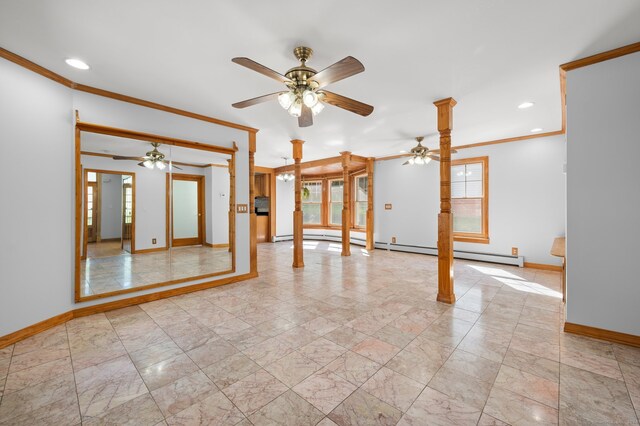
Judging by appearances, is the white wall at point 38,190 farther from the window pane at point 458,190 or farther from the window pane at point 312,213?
the window pane at point 312,213

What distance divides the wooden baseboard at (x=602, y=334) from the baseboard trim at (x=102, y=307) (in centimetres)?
435

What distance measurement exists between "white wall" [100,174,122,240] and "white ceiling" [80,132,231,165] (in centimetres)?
37

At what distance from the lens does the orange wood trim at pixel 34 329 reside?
246cm

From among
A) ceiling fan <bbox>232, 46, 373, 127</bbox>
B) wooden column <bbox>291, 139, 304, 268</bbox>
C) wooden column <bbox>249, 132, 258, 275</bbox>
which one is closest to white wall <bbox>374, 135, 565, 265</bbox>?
wooden column <bbox>291, 139, 304, 268</bbox>

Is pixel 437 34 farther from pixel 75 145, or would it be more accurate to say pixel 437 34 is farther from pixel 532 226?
pixel 532 226

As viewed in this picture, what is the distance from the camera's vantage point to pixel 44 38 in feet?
7.39

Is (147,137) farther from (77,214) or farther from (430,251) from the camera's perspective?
(430,251)

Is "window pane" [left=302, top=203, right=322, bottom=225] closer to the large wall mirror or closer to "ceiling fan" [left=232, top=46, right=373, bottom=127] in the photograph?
the large wall mirror

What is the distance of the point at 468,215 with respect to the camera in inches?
252

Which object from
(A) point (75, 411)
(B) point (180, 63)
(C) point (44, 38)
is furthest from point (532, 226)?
(C) point (44, 38)

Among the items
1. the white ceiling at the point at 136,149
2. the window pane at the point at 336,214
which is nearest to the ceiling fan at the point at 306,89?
the white ceiling at the point at 136,149

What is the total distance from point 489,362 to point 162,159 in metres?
4.59

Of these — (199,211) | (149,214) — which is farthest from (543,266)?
(149,214)

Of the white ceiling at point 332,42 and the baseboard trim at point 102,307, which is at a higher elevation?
the white ceiling at point 332,42
